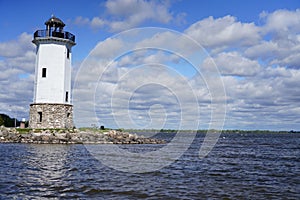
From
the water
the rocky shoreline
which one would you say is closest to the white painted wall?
the rocky shoreline

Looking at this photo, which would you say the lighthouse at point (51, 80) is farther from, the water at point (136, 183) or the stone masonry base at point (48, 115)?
the water at point (136, 183)

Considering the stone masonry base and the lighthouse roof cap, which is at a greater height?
the lighthouse roof cap

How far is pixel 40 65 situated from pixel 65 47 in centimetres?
401

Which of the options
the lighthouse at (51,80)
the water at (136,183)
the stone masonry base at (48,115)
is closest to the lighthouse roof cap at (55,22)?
the lighthouse at (51,80)

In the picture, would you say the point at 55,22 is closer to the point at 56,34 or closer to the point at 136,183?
the point at 56,34

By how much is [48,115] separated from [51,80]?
4.62 metres

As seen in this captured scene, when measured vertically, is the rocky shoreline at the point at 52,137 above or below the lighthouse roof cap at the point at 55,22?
below

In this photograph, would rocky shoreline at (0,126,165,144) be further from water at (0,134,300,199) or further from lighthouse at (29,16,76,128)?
water at (0,134,300,199)

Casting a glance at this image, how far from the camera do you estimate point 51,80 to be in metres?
43.9

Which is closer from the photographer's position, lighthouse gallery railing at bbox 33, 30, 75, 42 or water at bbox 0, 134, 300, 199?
water at bbox 0, 134, 300, 199

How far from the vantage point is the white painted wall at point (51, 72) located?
43.6m

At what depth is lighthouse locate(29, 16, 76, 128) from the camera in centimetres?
4303

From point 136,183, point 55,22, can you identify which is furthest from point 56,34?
point 136,183

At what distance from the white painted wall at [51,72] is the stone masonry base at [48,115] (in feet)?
2.56
